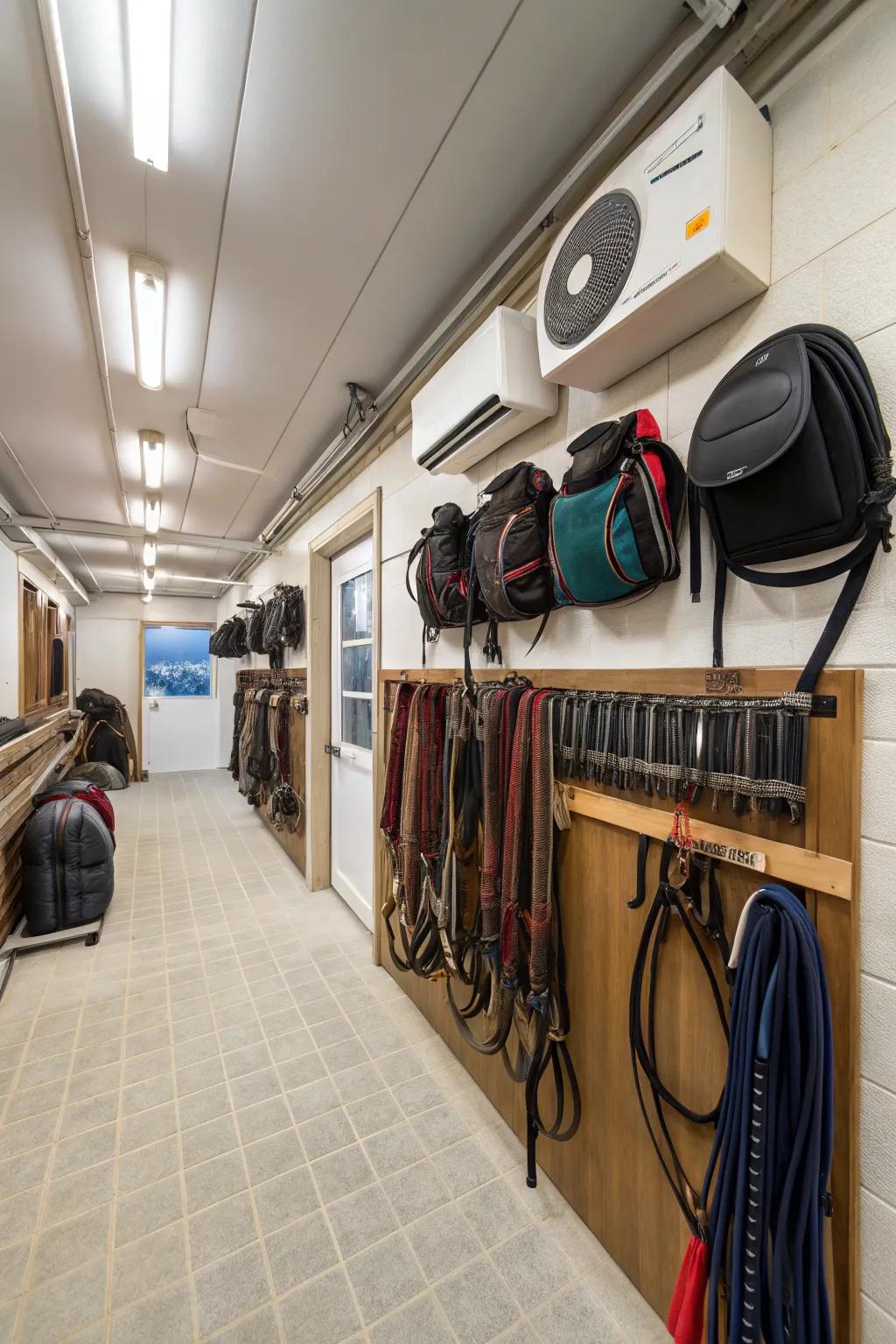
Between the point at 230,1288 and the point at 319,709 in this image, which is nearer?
the point at 230,1288

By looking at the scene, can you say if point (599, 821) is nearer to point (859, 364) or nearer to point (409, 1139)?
point (859, 364)

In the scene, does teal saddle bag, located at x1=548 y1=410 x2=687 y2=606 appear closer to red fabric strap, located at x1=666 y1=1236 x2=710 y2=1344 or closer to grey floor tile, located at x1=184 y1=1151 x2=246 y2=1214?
red fabric strap, located at x1=666 y1=1236 x2=710 y2=1344

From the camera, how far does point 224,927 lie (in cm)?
311

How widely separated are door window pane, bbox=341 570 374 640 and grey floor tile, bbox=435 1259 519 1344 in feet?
8.49

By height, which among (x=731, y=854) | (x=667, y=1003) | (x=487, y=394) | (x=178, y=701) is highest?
(x=487, y=394)

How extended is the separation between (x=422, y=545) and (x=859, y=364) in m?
1.33

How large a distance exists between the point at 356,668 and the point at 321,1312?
273 centimetres

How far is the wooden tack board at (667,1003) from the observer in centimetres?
87

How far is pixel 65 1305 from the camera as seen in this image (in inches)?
48.0

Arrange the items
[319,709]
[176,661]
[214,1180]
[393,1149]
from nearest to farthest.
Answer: [214,1180] → [393,1149] → [319,709] → [176,661]

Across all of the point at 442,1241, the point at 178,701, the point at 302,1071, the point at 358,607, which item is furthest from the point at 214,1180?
the point at 178,701

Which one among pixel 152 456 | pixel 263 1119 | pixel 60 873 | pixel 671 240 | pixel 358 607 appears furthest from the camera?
pixel 358 607

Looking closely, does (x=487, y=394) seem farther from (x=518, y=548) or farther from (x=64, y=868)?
(x=64, y=868)

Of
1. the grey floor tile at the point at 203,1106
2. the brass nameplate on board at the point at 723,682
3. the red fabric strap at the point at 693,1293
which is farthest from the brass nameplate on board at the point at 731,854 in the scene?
the grey floor tile at the point at 203,1106
